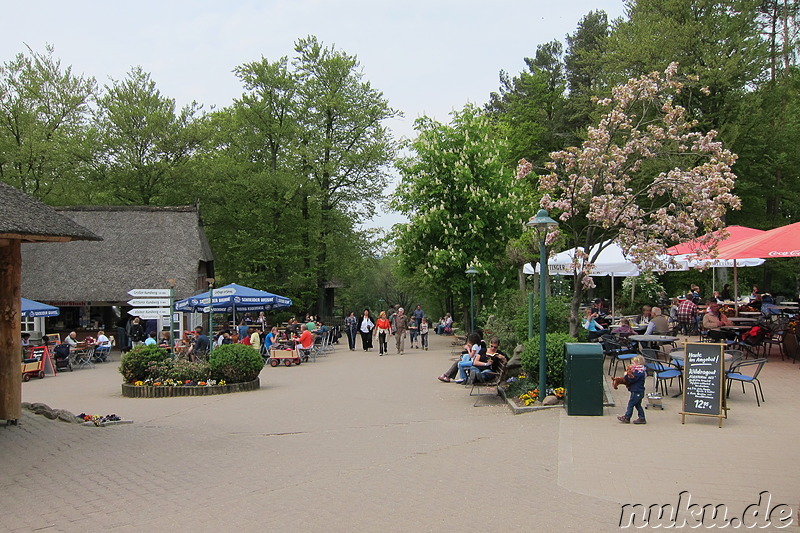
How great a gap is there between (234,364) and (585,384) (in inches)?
351

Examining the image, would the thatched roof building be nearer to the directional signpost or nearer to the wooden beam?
the wooden beam

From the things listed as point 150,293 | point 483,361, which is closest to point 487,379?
point 483,361

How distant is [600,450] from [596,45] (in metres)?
42.2

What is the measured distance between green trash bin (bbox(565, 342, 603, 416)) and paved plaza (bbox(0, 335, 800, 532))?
248mm

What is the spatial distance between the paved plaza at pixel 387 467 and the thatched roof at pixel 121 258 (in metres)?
20.3

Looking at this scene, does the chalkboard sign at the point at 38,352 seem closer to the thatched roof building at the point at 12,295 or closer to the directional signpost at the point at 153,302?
the directional signpost at the point at 153,302

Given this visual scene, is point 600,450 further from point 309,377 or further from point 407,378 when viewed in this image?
point 309,377

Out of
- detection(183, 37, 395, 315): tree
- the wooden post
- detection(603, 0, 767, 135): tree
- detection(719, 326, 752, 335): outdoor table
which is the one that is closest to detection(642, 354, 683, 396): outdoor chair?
detection(719, 326, 752, 335): outdoor table

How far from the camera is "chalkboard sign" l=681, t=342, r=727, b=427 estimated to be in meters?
10.0

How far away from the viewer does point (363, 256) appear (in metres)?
45.4

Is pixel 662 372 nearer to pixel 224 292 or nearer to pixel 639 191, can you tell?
pixel 639 191

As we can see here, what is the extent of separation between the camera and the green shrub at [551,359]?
1262 cm

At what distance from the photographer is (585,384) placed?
11.0 m

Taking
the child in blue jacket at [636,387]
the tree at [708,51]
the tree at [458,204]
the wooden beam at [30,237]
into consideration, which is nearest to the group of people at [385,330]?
the tree at [458,204]
